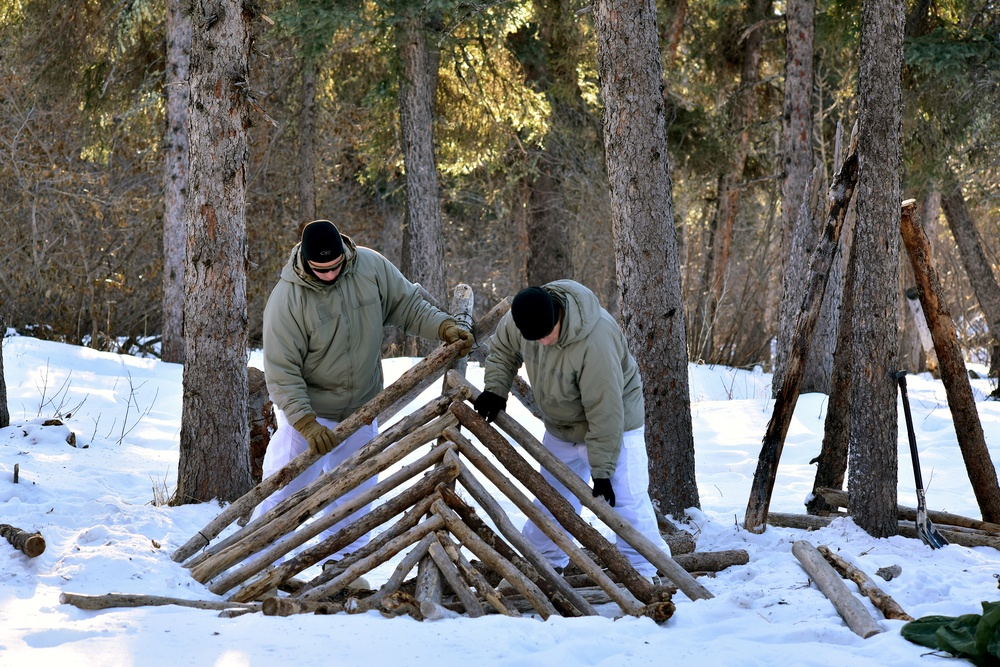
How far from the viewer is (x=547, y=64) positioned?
15445 mm

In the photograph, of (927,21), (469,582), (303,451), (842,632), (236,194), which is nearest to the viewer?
(842,632)

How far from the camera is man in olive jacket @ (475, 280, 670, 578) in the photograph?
15.7ft

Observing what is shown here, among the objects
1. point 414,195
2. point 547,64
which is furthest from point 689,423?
point 547,64

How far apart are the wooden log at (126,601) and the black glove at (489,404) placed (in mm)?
1597

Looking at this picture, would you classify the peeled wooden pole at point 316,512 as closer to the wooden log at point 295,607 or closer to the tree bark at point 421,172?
the wooden log at point 295,607

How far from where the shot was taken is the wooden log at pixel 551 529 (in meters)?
4.52

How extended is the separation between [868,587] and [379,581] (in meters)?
2.74

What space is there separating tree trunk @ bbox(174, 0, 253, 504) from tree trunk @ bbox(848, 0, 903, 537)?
4.05 metres

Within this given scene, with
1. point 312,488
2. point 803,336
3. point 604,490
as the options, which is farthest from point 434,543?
point 803,336

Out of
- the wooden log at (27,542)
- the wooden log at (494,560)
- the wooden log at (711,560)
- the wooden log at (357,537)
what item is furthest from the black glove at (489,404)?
the wooden log at (27,542)

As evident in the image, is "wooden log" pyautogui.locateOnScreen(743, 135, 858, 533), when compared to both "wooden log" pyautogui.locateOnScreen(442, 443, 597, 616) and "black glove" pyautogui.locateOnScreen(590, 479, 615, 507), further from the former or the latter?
"wooden log" pyautogui.locateOnScreen(442, 443, 597, 616)

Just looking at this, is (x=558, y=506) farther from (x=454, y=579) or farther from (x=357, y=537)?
(x=357, y=537)

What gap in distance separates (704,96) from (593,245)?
3.50 metres

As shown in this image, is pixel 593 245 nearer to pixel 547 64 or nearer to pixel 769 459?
pixel 547 64
